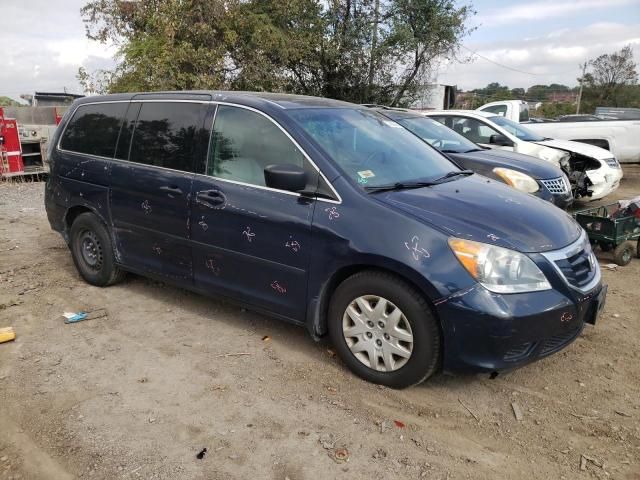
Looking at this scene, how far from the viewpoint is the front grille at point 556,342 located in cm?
312

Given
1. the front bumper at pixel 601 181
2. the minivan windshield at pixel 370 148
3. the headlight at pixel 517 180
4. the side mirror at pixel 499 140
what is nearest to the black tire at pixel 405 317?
the minivan windshield at pixel 370 148

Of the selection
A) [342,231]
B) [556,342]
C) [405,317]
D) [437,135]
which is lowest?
[556,342]

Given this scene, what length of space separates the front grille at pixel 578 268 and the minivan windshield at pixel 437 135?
4077 mm

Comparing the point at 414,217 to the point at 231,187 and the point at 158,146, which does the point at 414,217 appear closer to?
the point at 231,187

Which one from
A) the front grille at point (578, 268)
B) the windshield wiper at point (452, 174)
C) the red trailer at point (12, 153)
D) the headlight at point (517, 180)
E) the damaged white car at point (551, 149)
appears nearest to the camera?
the front grille at point (578, 268)

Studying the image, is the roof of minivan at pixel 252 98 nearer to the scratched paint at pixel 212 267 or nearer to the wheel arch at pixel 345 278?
the scratched paint at pixel 212 267

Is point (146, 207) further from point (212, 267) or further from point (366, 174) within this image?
point (366, 174)

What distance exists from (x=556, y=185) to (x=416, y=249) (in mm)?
4979

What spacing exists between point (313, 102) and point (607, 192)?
7.17m

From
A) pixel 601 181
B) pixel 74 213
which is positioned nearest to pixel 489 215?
pixel 74 213

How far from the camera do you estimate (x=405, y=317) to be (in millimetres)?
3129

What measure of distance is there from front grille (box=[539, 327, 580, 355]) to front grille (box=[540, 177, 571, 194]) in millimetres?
4269

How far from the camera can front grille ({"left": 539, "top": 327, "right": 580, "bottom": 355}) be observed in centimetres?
312

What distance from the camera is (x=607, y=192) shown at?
365 inches
